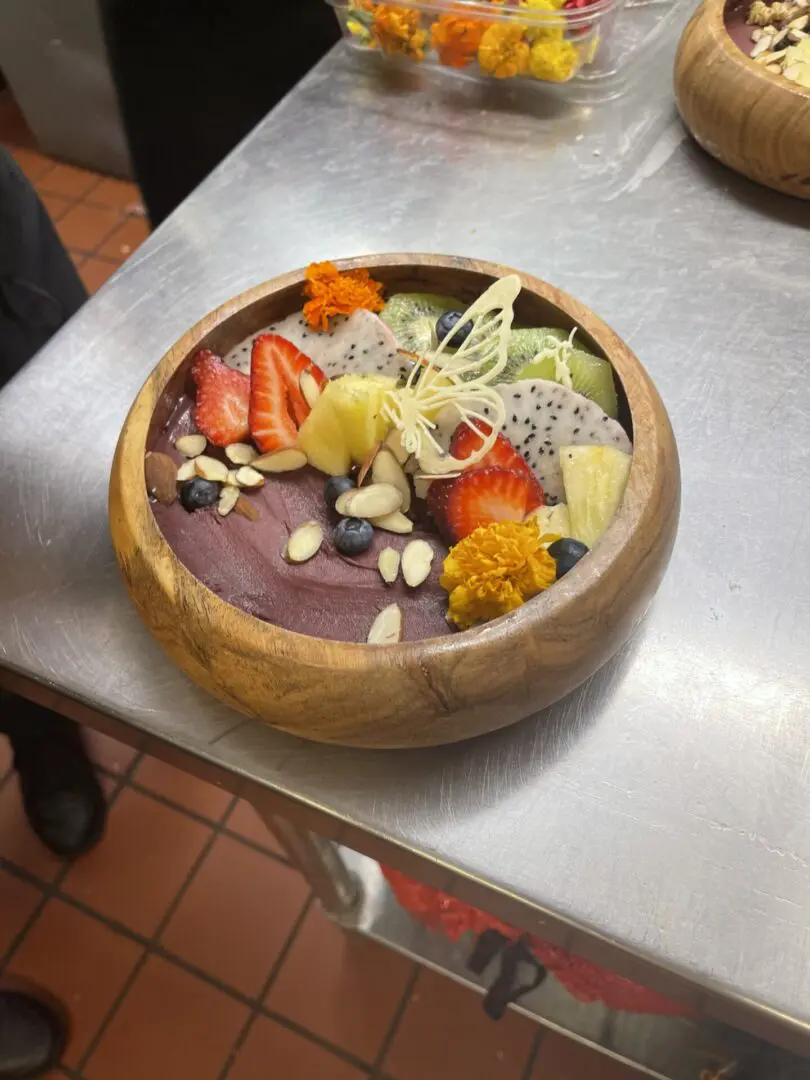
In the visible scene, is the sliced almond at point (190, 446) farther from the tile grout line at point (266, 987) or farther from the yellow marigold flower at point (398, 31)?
the tile grout line at point (266, 987)

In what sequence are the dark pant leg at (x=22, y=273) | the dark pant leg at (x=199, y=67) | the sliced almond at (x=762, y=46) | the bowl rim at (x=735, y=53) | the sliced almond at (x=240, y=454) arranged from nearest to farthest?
the sliced almond at (x=240, y=454), the bowl rim at (x=735, y=53), the sliced almond at (x=762, y=46), the dark pant leg at (x=22, y=273), the dark pant leg at (x=199, y=67)

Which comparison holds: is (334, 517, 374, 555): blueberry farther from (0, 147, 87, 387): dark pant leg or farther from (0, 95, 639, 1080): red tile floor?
(0, 95, 639, 1080): red tile floor

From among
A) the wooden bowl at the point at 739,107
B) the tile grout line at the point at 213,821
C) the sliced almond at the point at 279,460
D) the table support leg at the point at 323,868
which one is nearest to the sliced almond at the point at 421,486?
the sliced almond at the point at 279,460

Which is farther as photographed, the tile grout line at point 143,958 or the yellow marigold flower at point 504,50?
the tile grout line at point 143,958

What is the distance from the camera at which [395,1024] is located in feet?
4.68

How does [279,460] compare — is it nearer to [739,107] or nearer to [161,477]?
[161,477]

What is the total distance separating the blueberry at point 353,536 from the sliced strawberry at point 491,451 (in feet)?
0.34

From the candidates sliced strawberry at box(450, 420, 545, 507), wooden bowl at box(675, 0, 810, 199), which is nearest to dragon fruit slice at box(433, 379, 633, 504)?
sliced strawberry at box(450, 420, 545, 507)

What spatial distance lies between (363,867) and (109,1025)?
0.49 m

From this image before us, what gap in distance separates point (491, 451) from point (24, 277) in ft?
3.06

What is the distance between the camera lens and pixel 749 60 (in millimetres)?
1017

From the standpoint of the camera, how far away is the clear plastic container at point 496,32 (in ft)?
3.89

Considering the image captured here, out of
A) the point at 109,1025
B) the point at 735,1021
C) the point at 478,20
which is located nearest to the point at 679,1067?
the point at 735,1021

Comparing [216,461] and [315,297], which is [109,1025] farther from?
[315,297]
